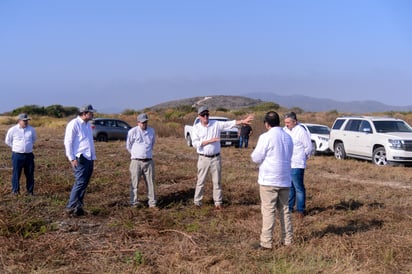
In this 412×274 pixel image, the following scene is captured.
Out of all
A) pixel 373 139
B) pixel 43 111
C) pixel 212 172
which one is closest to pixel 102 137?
pixel 373 139

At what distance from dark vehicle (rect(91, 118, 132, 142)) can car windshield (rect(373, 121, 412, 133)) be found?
14.0m

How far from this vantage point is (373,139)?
620 inches

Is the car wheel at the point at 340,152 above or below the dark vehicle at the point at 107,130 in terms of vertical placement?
below

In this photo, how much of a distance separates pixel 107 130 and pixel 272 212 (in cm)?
2044

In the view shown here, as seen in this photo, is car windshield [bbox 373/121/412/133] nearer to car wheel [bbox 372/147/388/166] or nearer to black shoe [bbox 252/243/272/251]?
car wheel [bbox 372/147/388/166]

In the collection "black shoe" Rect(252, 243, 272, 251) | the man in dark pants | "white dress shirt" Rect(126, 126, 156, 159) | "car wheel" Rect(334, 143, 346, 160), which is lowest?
"black shoe" Rect(252, 243, 272, 251)

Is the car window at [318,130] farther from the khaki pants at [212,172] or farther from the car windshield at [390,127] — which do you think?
the khaki pants at [212,172]

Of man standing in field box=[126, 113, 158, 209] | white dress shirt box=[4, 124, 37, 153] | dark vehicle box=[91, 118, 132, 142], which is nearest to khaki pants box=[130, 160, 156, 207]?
man standing in field box=[126, 113, 158, 209]

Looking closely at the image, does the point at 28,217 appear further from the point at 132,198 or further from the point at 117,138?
the point at 117,138

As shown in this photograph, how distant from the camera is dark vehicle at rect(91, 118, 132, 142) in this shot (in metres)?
25.3

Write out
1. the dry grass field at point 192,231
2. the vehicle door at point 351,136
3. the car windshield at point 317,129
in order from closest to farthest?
the dry grass field at point 192,231 → the vehicle door at point 351,136 → the car windshield at point 317,129

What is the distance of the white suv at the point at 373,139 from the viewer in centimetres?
1481

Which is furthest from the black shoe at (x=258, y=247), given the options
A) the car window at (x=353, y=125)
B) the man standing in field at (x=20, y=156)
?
the car window at (x=353, y=125)

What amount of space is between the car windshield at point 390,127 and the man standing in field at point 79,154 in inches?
436
